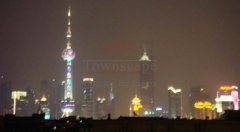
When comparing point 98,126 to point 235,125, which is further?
point 98,126

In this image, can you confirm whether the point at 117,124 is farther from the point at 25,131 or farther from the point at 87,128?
the point at 25,131

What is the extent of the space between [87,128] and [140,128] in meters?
6.80

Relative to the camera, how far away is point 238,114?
5631 cm

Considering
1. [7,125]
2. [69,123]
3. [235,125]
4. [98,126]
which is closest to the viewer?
[235,125]

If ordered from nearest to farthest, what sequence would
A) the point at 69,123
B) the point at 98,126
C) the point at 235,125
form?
1. the point at 235,125
2. the point at 98,126
3. the point at 69,123

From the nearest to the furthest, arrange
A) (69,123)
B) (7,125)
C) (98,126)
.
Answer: (98,126), (7,125), (69,123)

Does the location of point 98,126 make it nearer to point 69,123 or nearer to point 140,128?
point 140,128

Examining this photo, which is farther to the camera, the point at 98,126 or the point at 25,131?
the point at 25,131

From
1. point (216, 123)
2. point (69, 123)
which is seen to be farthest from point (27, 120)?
point (216, 123)

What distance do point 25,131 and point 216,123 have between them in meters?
24.1

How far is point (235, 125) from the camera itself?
50.7 meters

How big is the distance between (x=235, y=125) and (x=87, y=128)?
16.6 m

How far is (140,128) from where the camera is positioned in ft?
170

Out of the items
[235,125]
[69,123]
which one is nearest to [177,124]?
[235,125]
